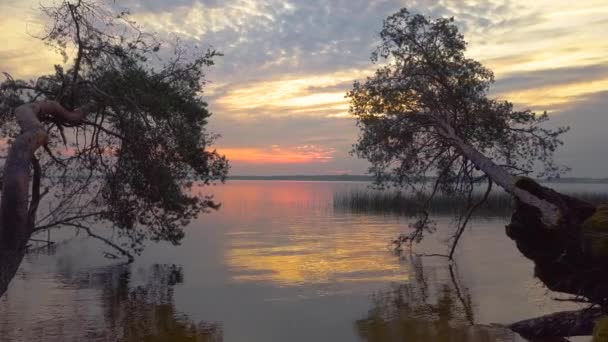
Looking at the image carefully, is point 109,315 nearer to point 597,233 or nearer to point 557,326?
point 557,326

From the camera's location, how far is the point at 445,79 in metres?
16.7

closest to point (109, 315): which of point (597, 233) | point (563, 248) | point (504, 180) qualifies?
point (504, 180)

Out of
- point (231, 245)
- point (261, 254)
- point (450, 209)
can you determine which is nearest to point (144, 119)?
point (261, 254)

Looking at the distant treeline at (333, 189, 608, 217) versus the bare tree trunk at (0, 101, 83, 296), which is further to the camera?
the distant treeline at (333, 189, 608, 217)

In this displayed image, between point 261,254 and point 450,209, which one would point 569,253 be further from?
point 450,209

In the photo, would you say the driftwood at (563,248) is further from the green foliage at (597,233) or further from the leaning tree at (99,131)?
the leaning tree at (99,131)

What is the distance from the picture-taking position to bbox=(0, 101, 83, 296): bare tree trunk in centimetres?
588

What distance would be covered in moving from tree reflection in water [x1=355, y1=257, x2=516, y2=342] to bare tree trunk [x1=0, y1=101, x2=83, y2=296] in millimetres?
7952

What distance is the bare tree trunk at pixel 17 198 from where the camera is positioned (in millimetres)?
5883

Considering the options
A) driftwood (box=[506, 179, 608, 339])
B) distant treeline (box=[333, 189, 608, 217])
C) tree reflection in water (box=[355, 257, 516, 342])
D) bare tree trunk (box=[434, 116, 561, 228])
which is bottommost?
tree reflection in water (box=[355, 257, 516, 342])

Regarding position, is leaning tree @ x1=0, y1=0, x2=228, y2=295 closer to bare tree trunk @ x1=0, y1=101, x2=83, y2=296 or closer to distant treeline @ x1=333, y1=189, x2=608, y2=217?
bare tree trunk @ x1=0, y1=101, x2=83, y2=296

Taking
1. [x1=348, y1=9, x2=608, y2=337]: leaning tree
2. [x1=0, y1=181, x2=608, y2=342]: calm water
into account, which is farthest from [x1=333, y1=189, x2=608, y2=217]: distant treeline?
[x1=348, y1=9, x2=608, y2=337]: leaning tree

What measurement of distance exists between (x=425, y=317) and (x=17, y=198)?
10656 millimetres

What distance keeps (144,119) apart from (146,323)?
614 centimetres
